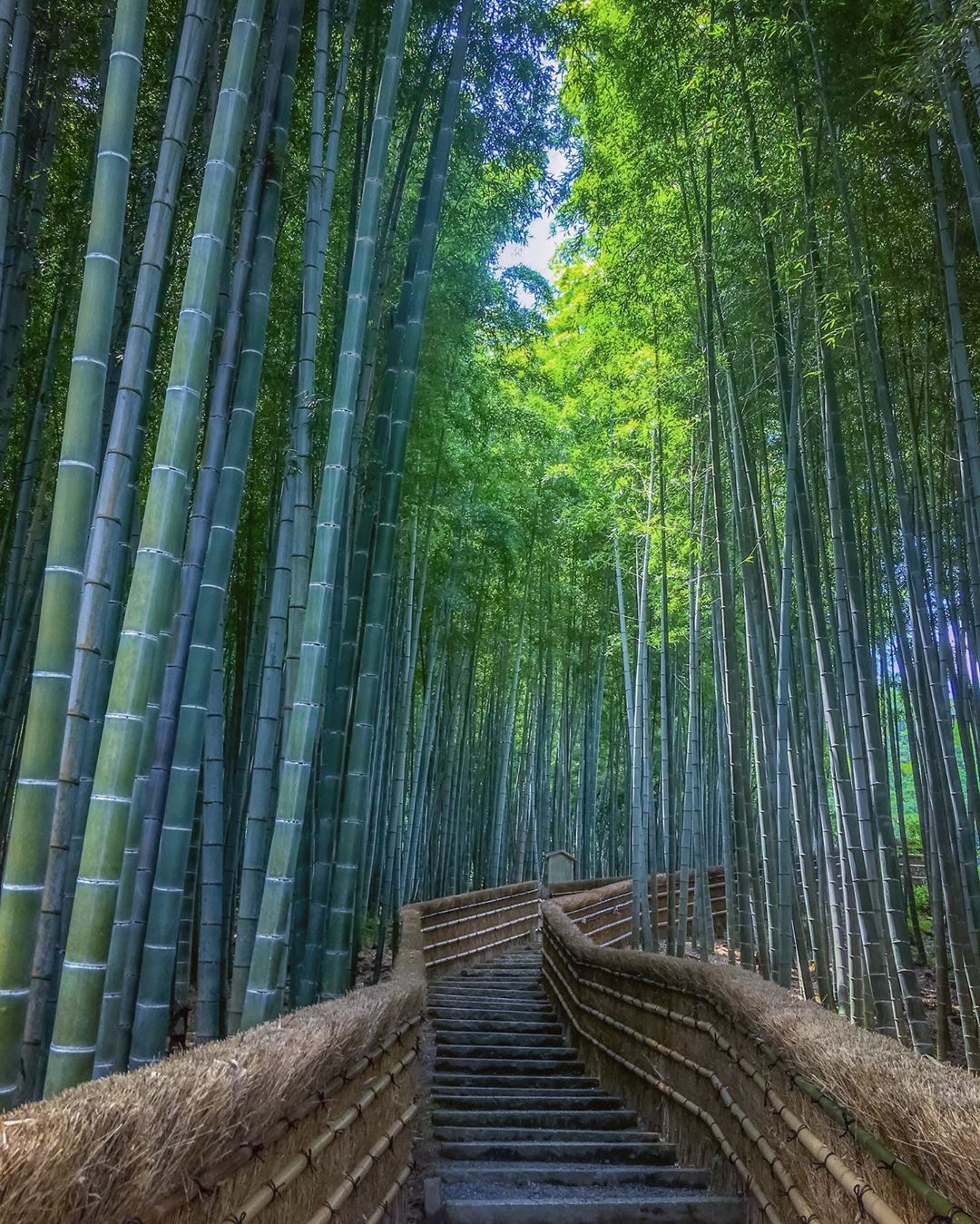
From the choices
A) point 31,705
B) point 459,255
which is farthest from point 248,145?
point 459,255

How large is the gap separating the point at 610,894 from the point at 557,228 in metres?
5.64

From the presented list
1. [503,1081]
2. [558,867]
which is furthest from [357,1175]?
[558,867]

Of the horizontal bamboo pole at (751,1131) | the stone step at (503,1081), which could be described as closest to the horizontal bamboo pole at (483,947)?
the stone step at (503,1081)

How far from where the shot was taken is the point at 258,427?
4125 millimetres

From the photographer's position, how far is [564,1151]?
2.83 m

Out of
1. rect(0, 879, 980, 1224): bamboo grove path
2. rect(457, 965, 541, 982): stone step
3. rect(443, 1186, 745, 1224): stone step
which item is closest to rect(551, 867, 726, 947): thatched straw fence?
rect(457, 965, 541, 982): stone step

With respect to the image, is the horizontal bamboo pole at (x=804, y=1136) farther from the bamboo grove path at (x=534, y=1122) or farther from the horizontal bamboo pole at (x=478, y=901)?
the horizontal bamboo pole at (x=478, y=901)

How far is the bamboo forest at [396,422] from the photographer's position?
1.84 metres

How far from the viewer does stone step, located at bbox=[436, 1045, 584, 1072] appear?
4184mm

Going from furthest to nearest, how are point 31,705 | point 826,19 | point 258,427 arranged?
point 258,427, point 826,19, point 31,705

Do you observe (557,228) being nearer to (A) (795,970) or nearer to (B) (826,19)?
(B) (826,19)

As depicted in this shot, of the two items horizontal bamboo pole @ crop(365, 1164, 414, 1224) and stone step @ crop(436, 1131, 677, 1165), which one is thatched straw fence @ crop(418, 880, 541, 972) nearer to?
stone step @ crop(436, 1131, 677, 1165)

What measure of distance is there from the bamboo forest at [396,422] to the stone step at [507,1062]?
0.57m

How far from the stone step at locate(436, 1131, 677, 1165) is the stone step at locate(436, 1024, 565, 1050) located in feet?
5.53
